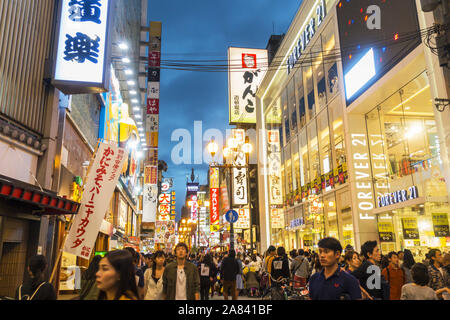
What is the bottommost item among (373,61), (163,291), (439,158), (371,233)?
(163,291)

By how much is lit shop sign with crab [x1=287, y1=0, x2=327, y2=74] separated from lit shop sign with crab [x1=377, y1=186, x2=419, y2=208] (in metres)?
14.1

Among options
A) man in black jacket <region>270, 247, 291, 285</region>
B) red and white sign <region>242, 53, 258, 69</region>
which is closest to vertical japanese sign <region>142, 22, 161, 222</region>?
red and white sign <region>242, 53, 258, 69</region>

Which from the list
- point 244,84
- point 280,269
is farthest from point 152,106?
point 280,269

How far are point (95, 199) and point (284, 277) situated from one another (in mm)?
6295

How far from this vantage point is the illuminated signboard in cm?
1633

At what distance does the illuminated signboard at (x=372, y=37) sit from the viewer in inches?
643

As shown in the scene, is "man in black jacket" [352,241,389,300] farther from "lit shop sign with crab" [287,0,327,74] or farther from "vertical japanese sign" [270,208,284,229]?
"vertical japanese sign" [270,208,284,229]

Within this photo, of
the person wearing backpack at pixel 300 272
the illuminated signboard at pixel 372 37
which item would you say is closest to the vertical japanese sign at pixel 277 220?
the illuminated signboard at pixel 372 37

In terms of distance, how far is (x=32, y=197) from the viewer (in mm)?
8961

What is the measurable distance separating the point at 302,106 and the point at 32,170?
2272 cm

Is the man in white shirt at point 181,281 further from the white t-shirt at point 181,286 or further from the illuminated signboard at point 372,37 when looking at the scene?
the illuminated signboard at point 372,37

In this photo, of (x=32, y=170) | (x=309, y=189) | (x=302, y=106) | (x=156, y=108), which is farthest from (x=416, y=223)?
(x=156, y=108)

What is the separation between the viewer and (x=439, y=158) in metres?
14.1
